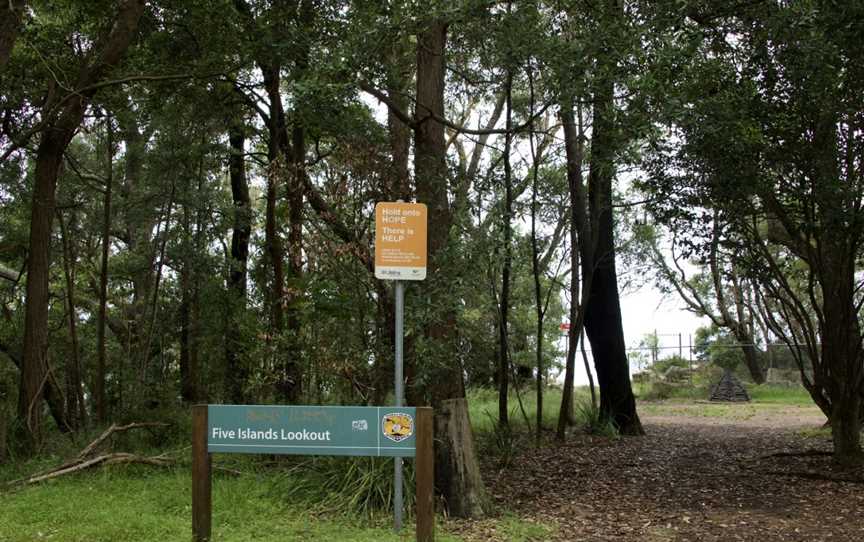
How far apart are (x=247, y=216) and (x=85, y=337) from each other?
5.56 metres

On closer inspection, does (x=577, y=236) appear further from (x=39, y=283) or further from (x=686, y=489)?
(x=39, y=283)

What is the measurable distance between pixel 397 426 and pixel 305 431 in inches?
27.7

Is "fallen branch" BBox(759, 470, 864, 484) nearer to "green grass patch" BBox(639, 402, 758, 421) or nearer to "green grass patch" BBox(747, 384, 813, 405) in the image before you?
"green grass patch" BBox(639, 402, 758, 421)

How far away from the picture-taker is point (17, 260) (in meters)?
18.6

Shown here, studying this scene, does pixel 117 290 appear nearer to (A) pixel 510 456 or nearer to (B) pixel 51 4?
(B) pixel 51 4

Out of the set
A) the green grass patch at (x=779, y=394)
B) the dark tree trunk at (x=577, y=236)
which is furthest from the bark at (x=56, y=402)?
the green grass patch at (x=779, y=394)

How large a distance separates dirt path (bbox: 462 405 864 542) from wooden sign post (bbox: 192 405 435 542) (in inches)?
64.0

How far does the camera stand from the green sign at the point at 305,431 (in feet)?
18.5

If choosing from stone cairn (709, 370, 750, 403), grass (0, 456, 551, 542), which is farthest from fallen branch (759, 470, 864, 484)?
stone cairn (709, 370, 750, 403)

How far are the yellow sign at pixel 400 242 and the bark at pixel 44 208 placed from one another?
5672 mm

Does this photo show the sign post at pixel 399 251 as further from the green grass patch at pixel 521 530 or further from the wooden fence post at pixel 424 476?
the green grass patch at pixel 521 530

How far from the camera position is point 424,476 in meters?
5.68

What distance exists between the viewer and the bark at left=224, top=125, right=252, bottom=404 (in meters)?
12.3

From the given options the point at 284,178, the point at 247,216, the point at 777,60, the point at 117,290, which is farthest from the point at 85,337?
the point at 777,60
